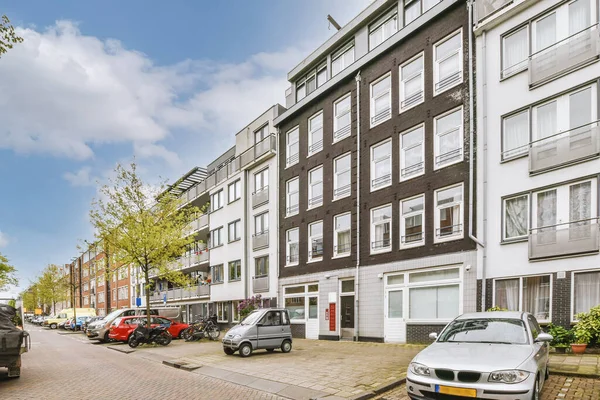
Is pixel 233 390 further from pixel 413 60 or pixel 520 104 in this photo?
pixel 413 60

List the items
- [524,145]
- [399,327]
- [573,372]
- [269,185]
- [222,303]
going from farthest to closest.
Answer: [222,303]
[269,185]
[399,327]
[524,145]
[573,372]

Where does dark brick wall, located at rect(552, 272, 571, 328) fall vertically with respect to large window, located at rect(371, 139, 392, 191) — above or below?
below

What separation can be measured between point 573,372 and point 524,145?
841cm

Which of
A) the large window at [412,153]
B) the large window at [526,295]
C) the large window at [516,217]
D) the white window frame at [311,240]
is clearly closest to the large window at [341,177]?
the white window frame at [311,240]

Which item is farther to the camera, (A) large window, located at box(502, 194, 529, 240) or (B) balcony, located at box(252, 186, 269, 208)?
(B) balcony, located at box(252, 186, 269, 208)

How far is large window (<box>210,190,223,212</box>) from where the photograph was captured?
36562 millimetres

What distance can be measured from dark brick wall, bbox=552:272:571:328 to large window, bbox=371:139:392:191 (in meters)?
8.34

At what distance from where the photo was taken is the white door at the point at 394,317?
19547mm

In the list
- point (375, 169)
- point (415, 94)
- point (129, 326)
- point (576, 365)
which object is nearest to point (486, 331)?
point (576, 365)

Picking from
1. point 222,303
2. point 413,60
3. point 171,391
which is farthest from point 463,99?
point 222,303

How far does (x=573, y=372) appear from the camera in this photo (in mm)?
10102

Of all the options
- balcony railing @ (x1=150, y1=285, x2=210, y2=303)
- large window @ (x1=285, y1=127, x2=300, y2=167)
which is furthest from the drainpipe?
balcony railing @ (x1=150, y1=285, x2=210, y2=303)

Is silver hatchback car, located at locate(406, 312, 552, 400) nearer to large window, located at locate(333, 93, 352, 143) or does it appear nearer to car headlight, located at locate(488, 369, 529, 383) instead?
car headlight, located at locate(488, 369, 529, 383)

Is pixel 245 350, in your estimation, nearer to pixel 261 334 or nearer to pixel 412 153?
pixel 261 334
